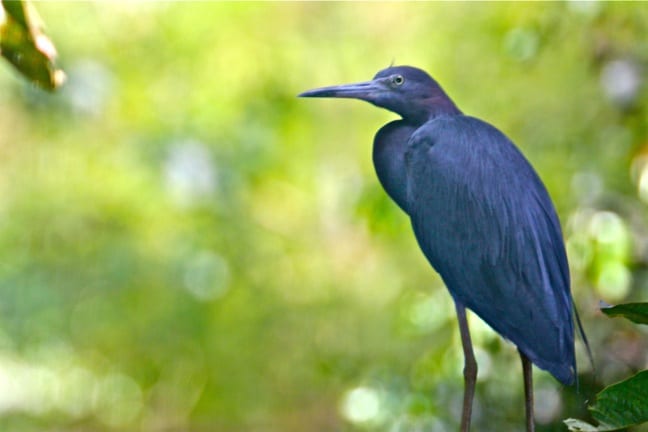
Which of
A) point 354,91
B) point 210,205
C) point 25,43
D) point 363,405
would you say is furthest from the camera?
point 210,205

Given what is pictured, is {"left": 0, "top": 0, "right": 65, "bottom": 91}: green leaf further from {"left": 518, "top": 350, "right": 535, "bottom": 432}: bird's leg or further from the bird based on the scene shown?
{"left": 518, "top": 350, "right": 535, "bottom": 432}: bird's leg

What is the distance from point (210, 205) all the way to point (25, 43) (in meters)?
3.24

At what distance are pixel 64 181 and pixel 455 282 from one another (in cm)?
346

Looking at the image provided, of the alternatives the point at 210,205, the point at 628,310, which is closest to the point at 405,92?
the point at 628,310

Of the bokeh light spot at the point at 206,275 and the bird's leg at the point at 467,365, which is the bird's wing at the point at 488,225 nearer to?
the bird's leg at the point at 467,365

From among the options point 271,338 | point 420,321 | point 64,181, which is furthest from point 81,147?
point 420,321

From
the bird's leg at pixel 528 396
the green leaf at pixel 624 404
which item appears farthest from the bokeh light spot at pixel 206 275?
the green leaf at pixel 624 404

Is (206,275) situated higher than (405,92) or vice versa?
(206,275)

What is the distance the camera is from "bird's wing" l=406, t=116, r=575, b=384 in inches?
64.1

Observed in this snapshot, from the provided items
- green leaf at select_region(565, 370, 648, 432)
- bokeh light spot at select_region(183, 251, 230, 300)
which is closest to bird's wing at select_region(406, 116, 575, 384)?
green leaf at select_region(565, 370, 648, 432)

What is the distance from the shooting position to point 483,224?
165 centimetres

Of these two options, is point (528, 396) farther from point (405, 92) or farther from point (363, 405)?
point (363, 405)

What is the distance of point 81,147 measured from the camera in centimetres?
482

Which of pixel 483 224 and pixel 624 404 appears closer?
pixel 624 404
